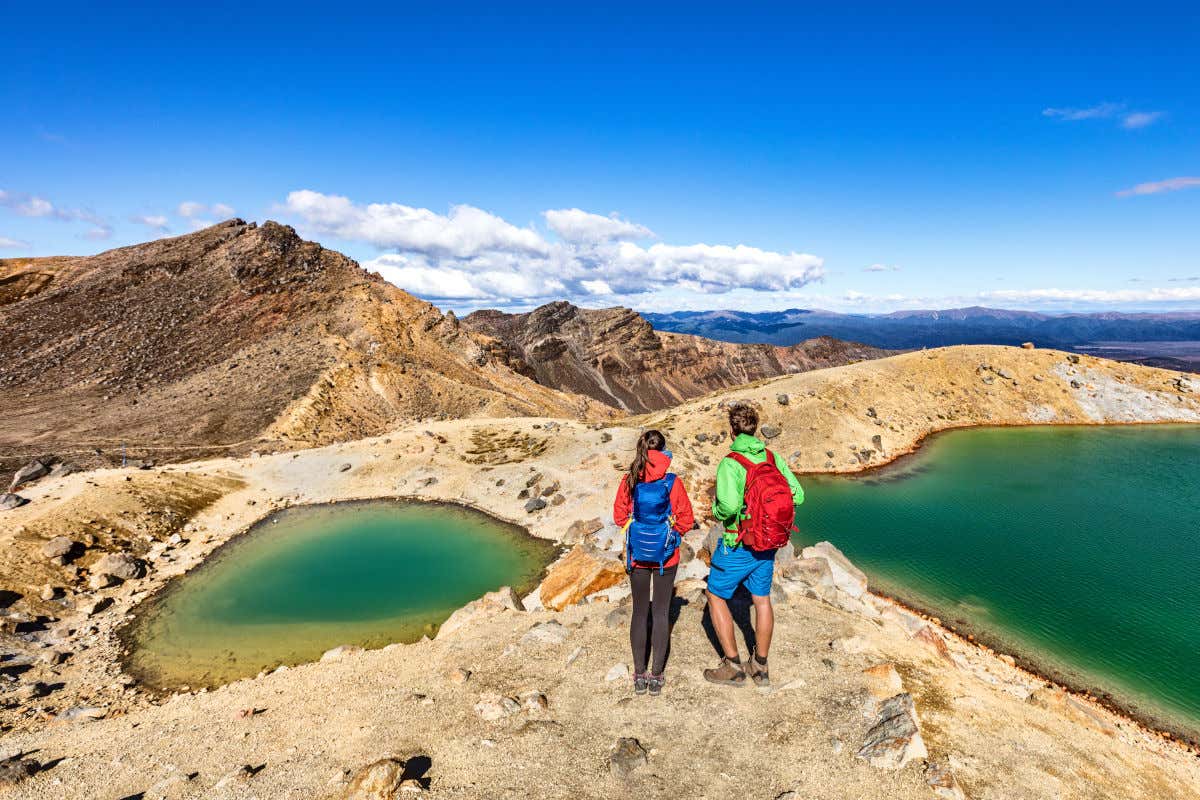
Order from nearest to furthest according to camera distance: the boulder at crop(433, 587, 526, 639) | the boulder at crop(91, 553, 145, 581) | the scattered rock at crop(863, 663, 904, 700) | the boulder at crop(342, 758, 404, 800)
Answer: the boulder at crop(342, 758, 404, 800) → the scattered rock at crop(863, 663, 904, 700) → the boulder at crop(433, 587, 526, 639) → the boulder at crop(91, 553, 145, 581)

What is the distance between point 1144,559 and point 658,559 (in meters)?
29.8

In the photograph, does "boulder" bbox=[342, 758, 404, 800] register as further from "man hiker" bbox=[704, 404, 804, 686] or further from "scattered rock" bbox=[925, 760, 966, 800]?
"scattered rock" bbox=[925, 760, 966, 800]

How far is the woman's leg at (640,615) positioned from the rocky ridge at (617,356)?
411 feet

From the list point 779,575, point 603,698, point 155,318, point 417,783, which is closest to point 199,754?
point 417,783

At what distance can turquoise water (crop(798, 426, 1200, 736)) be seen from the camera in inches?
704

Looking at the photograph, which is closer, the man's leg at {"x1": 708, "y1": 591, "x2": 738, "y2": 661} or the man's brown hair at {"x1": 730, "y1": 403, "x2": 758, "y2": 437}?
the man's brown hair at {"x1": 730, "y1": 403, "x2": 758, "y2": 437}

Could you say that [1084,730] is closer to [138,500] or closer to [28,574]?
[28,574]

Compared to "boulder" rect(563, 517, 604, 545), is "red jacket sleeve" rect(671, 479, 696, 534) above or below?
above

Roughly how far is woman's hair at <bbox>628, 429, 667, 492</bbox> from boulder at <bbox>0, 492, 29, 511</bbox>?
1257 inches

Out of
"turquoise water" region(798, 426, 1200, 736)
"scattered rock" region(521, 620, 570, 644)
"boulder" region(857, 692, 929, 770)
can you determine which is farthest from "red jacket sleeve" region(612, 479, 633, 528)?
"turquoise water" region(798, 426, 1200, 736)

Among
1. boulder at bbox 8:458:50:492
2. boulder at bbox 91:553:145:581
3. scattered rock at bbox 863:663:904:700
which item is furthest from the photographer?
boulder at bbox 8:458:50:492

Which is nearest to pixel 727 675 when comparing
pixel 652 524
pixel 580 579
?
pixel 652 524

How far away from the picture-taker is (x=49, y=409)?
51.9m

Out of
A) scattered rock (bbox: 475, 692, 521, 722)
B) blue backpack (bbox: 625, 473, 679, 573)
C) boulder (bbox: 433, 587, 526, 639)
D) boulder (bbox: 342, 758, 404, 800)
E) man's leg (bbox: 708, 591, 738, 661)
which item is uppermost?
blue backpack (bbox: 625, 473, 679, 573)
